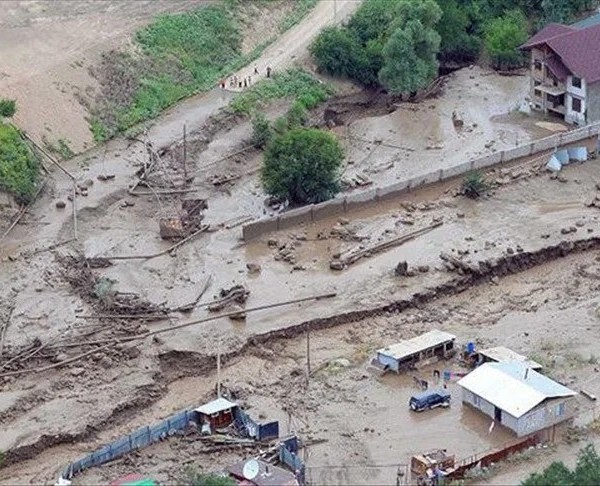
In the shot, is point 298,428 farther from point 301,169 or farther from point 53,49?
point 53,49

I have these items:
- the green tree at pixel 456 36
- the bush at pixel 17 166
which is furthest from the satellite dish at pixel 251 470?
the green tree at pixel 456 36

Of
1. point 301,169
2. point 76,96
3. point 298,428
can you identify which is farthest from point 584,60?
point 298,428

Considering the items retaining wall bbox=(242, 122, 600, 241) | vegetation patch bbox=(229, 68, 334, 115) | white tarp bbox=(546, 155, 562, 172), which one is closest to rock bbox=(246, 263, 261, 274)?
retaining wall bbox=(242, 122, 600, 241)

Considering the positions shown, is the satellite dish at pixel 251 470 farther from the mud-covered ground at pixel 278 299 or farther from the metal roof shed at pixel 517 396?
the metal roof shed at pixel 517 396

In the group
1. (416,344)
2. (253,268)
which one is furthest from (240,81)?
(416,344)

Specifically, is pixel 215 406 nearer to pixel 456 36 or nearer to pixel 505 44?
pixel 505 44

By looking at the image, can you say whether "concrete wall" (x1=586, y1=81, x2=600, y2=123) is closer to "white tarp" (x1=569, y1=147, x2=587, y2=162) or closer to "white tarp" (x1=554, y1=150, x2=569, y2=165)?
"white tarp" (x1=569, y1=147, x2=587, y2=162)
